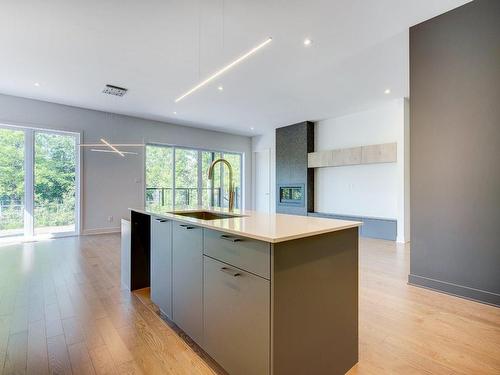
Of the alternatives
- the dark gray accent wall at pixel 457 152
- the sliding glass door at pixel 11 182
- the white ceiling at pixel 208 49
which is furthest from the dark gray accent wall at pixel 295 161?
the sliding glass door at pixel 11 182

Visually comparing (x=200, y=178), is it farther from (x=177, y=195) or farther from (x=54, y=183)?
(x=54, y=183)

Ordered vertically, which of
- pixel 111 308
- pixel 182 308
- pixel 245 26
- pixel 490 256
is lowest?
pixel 111 308

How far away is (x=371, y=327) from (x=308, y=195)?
201 inches

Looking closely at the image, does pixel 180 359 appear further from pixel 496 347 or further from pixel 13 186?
pixel 13 186

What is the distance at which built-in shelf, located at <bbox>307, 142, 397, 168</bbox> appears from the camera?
→ 5398 millimetres

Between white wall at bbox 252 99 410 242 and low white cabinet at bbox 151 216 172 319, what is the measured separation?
4.71 metres

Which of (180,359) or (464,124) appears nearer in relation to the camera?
(180,359)

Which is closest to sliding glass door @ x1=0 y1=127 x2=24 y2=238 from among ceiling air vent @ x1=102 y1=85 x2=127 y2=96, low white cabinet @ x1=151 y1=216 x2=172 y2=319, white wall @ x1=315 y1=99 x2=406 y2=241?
ceiling air vent @ x1=102 y1=85 x2=127 y2=96

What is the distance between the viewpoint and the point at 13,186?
5.09 m

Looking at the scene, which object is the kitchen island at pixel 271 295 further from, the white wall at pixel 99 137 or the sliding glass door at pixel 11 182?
the sliding glass door at pixel 11 182

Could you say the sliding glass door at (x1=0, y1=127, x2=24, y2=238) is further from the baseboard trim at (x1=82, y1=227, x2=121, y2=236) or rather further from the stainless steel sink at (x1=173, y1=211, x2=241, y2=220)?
the stainless steel sink at (x1=173, y1=211, x2=241, y2=220)

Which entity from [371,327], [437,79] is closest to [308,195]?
[437,79]

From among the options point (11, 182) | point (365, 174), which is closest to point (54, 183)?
point (11, 182)

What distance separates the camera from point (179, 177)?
7480 mm
